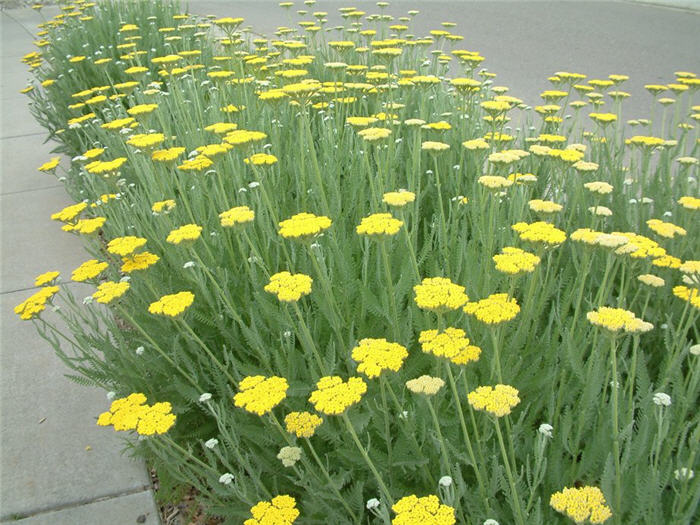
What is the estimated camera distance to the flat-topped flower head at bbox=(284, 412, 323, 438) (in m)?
1.42

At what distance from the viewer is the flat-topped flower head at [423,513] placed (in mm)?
1061

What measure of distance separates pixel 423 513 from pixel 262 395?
49 cm

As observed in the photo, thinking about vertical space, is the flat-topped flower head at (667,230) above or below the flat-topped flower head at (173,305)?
above

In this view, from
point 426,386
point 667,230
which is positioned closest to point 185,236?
point 426,386

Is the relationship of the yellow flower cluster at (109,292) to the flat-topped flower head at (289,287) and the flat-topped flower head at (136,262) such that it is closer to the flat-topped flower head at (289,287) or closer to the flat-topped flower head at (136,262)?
the flat-topped flower head at (136,262)

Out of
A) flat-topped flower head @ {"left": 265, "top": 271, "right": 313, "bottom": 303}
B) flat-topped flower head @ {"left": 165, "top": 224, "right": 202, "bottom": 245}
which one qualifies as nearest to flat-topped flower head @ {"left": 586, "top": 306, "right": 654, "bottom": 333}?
flat-topped flower head @ {"left": 265, "top": 271, "right": 313, "bottom": 303}

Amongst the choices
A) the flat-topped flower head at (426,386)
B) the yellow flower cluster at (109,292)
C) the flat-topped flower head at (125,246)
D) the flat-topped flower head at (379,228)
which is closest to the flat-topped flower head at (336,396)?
the flat-topped flower head at (426,386)

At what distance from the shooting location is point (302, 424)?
144 cm

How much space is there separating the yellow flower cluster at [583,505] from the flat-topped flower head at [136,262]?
150 centimetres

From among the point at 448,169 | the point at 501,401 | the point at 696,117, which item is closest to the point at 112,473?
Answer: the point at 501,401

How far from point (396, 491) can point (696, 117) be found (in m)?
2.51

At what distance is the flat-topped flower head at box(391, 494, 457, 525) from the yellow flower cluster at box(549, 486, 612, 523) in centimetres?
20

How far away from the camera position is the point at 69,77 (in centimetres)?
551

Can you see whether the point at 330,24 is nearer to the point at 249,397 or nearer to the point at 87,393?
the point at 87,393
